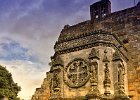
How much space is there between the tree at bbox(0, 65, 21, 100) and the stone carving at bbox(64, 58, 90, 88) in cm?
1398

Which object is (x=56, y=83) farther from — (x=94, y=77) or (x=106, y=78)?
(x=106, y=78)

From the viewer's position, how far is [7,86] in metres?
28.2

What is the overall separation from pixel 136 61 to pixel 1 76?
1642cm

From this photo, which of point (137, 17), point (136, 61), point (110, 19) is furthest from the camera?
point (110, 19)

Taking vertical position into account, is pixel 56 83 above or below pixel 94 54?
below

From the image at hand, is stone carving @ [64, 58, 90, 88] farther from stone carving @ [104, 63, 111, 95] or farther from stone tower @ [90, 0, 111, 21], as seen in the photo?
stone tower @ [90, 0, 111, 21]

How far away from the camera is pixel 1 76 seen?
1136 inches

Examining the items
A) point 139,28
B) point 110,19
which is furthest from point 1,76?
point 139,28

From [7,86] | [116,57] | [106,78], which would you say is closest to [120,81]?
[106,78]

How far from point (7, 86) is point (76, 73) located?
1554 cm

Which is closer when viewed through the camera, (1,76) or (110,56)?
(110,56)

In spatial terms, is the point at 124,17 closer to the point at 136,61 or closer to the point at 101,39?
the point at 136,61

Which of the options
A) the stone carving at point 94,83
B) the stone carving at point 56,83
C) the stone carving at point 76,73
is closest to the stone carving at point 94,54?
the stone carving at point 94,83

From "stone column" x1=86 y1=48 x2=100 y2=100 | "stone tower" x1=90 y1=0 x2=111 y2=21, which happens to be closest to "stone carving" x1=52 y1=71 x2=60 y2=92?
"stone column" x1=86 y1=48 x2=100 y2=100
